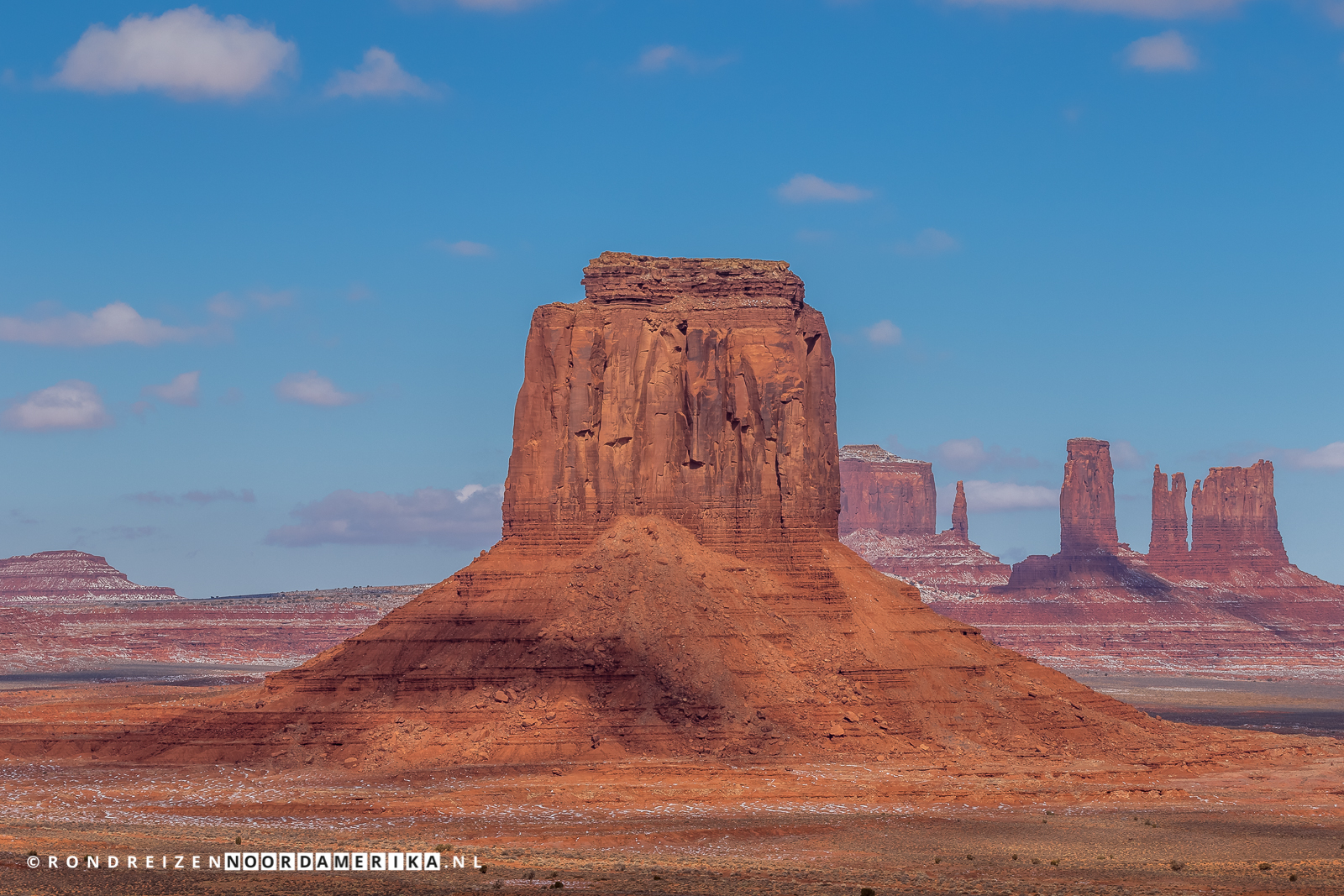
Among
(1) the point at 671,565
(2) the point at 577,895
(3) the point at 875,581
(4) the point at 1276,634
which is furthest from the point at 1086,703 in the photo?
(4) the point at 1276,634

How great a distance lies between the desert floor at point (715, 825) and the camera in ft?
141

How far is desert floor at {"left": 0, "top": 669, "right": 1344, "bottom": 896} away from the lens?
141 feet

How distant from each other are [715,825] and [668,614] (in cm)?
1622

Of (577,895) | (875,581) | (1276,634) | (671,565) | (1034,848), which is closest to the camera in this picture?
(577,895)

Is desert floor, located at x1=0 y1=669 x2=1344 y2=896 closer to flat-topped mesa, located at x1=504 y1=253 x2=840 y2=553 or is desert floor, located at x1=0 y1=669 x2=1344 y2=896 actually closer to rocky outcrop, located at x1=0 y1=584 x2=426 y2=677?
flat-topped mesa, located at x1=504 y1=253 x2=840 y2=553

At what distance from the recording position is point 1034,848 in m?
50.2

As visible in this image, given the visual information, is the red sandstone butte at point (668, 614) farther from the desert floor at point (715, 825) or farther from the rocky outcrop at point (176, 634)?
the rocky outcrop at point (176, 634)

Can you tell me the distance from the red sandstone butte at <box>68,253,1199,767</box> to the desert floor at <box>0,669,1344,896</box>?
2.49 metres

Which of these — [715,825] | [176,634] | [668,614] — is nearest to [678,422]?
[668,614]

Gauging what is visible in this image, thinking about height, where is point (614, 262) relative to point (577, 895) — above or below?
above

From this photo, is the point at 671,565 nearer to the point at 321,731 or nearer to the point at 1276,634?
the point at 321,731

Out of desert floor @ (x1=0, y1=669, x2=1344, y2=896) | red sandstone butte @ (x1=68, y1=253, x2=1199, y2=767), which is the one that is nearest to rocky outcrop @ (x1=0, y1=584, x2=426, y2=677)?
red sandstone butte @ (x1=68, y1=253, x2=1199, y2=767)

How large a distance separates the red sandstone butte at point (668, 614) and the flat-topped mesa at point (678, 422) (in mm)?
103

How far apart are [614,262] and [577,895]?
4141 centimetres
